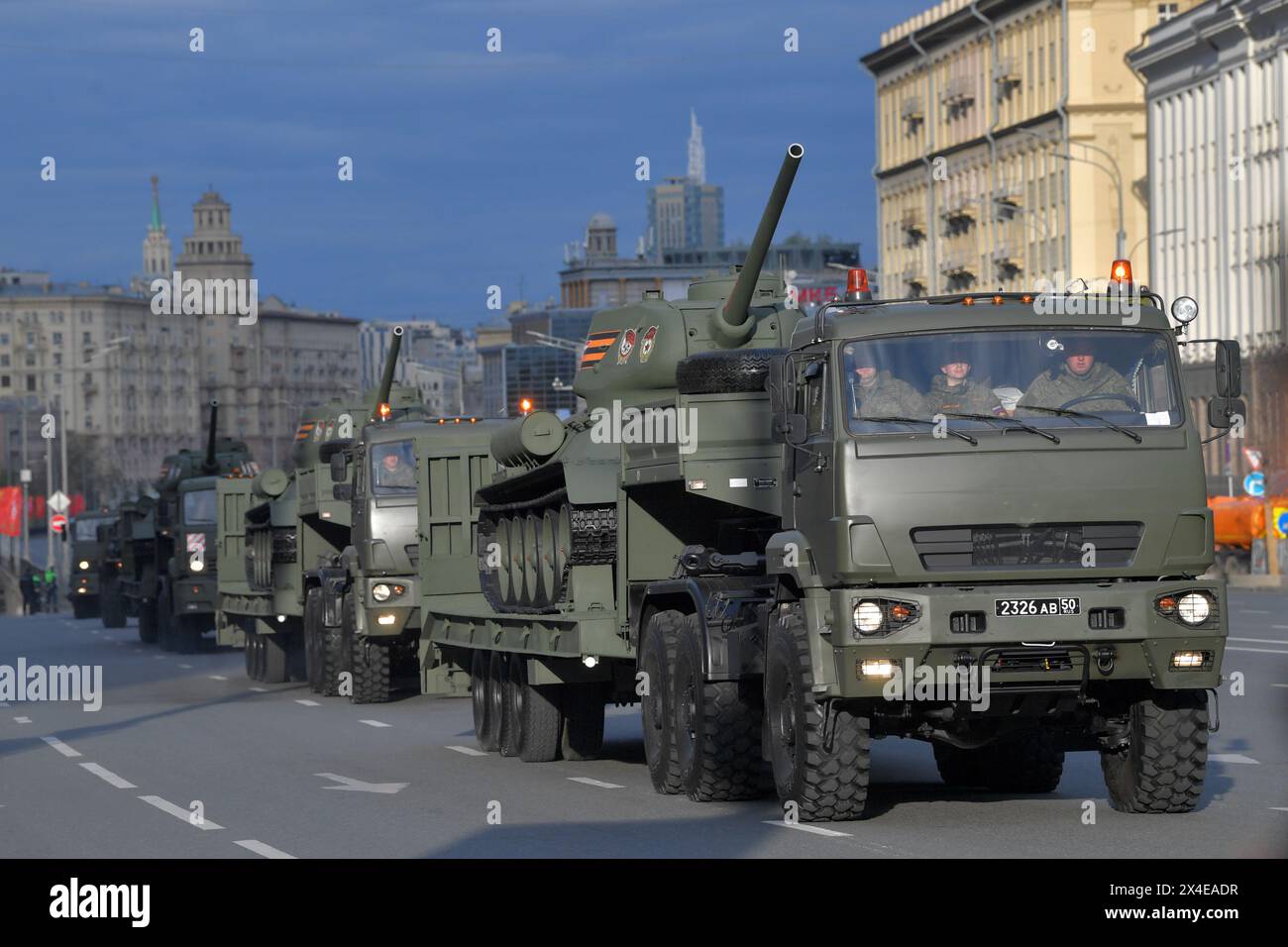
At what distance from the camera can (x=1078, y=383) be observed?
14500 millimetres

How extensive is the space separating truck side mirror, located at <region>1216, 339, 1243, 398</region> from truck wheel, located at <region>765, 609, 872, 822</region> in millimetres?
2443

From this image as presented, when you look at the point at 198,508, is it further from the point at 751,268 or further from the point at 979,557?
the point at 979,557

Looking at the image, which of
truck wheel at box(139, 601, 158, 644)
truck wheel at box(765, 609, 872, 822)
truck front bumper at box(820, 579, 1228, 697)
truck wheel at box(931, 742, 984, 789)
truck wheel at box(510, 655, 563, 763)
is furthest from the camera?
truck wheel at box(139, 601, 158, 644)

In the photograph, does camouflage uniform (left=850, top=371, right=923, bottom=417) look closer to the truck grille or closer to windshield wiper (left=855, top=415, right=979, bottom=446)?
windshield wiper (left=855, top=415, right=979, bottom=446)

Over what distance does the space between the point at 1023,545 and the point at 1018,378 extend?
87 centimetres

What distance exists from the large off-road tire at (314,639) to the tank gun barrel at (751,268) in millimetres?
11938

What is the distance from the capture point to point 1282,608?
43.1m

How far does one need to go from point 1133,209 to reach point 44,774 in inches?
Result: 2867

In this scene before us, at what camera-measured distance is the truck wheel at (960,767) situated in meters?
17.4

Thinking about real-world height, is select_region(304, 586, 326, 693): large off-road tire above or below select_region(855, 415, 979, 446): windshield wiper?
below

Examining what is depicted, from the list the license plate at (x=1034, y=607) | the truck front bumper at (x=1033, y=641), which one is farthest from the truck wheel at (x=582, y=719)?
the license plate at (x=1034, y=607)

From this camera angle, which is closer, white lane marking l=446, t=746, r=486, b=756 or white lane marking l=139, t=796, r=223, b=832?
white lane marking l=139, t=796, r=223, b=832

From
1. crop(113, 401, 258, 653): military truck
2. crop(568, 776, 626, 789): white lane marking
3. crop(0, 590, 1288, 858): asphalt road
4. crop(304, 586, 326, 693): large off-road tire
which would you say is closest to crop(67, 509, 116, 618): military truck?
crop(113, 401, 258, 653): military truck

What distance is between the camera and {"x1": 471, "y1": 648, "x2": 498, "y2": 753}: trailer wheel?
71.8ft
